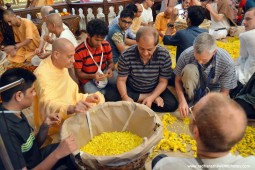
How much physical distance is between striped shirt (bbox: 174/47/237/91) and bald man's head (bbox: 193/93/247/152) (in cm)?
167

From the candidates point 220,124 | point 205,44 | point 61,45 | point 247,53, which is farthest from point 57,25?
point 220,124

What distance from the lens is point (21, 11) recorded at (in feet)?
19.4

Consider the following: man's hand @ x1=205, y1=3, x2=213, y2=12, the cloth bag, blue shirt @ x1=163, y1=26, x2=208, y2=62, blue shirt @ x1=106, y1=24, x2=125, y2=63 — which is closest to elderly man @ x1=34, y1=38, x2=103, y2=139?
the cloth bag

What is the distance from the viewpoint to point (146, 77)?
316 centimetres

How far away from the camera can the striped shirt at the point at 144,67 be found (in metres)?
3.07

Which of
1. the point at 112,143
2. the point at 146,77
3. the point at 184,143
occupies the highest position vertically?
the point at 146,77

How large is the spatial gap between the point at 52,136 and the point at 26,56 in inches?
102

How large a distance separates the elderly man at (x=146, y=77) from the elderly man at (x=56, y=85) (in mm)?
667

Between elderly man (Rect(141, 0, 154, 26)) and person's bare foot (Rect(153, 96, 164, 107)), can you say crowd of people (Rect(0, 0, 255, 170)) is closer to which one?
person's bare foot (Rect(153, 96, 164, 107))

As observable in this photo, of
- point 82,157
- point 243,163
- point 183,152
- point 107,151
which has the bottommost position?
point 183,152

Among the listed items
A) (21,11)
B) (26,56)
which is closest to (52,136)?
(26,56)

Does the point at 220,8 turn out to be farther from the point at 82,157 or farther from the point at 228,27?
the point at 82,157

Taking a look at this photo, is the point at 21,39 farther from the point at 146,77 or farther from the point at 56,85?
the point at 146,77

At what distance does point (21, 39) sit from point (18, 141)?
363 cm
